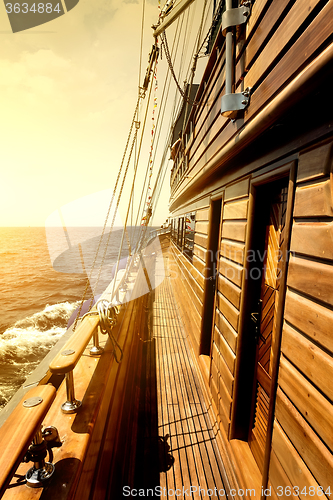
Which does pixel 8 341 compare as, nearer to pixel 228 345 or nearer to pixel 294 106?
pixel 228 345

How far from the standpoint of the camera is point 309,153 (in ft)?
4.11

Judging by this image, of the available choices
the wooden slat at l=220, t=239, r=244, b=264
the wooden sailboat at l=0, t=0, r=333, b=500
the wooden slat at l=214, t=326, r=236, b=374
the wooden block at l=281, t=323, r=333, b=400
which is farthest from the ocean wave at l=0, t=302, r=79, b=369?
the wooden block at l=281, t=323, r=333, b=400

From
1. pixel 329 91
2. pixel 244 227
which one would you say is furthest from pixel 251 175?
pixel 329 91

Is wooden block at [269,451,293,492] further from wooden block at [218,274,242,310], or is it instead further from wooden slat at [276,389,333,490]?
wooden block at [218,274,242,310]

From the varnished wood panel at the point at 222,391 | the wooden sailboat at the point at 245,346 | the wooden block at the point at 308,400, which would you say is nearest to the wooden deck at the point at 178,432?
the wooden sailboat at the point at 245,346

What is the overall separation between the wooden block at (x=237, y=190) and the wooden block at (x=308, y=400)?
1.37 meters

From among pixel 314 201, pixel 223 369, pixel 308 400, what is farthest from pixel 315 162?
pixel 223 369

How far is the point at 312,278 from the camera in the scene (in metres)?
1.20

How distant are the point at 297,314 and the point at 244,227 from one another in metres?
1.02

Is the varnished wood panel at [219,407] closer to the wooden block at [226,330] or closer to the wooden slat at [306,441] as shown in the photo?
the wooden block at [226,330]

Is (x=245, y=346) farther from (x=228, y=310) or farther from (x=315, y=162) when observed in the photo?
(x=315, y=162)

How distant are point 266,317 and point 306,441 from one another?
92cm

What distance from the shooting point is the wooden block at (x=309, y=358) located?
3.49ft

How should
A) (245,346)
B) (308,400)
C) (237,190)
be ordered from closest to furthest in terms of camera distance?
(308,400), (245,346), (237,190)
